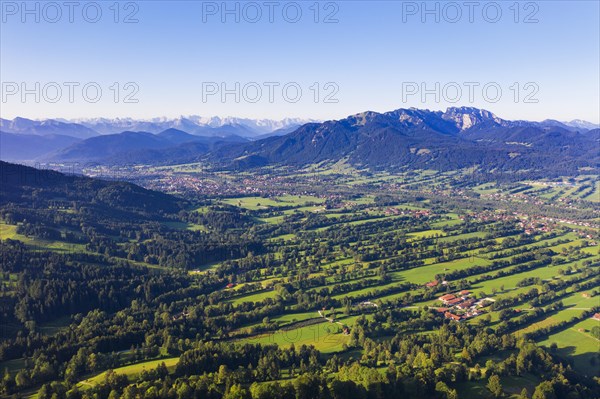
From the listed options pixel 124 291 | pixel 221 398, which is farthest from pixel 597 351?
pixel 124 291

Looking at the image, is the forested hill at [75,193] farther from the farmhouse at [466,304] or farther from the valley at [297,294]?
the farmhouse at [466,304]

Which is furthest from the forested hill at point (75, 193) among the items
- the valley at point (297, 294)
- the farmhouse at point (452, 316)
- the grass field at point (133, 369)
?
the farmhouse at point (452, 316)

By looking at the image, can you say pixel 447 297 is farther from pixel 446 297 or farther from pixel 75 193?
pixel 75 193

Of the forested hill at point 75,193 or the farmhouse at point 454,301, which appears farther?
the forested hill at point 75,193

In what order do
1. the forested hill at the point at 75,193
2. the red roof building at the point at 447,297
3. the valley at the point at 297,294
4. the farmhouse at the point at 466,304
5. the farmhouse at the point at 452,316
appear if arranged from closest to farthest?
the valley at the point at 297,294
the farmhouse at the point at 452,316
the farmhouse at the point at 466,304
the red roof building at the point at 447,297
the forested hill at the point at 75,193

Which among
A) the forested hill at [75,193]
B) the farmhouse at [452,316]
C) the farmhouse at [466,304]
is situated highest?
the forested hill at [75,193]

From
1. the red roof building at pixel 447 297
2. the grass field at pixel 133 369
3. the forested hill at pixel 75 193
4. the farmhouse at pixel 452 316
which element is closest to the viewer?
the grass field at pixel 133 369

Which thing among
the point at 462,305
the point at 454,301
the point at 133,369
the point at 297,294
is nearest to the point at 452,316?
the point at 462,305

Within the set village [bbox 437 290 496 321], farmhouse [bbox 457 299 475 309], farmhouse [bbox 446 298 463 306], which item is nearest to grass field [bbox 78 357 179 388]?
village [bbox 437 290 496 321]

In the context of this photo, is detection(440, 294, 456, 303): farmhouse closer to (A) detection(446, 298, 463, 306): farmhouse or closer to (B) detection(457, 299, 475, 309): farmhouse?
(A) detection(446, 298, 463, 306): farmhouse
